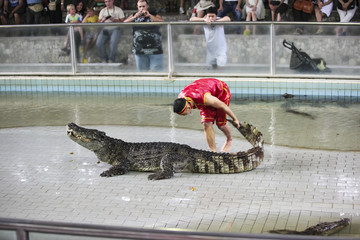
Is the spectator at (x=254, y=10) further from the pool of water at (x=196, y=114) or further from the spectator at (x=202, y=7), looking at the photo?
the pool of water at (x=196, y=114)

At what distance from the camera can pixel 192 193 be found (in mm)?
5219

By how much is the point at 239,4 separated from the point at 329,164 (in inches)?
Result: 283

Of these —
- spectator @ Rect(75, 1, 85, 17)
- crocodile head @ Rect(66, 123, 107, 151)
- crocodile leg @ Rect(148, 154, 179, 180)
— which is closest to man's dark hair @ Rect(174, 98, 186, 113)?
crocodile leg @ Rect(148, 154, 179, 180)

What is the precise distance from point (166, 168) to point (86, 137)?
916 millimetres

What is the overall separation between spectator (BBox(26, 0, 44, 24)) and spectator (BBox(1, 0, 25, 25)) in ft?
0.66

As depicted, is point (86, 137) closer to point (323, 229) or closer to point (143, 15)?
point (323, 229)

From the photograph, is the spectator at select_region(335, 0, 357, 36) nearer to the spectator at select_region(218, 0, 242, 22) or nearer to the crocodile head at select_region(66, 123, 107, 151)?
the spectator at select_region(218, 0, 242, 22)

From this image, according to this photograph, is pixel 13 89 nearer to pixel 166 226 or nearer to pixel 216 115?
pixel 216 115

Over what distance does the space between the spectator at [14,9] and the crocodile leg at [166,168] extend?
982cm

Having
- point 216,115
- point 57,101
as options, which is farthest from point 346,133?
point 57,101

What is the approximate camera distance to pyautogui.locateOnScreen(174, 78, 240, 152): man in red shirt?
19.1 ft

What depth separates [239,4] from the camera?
12.5 meters

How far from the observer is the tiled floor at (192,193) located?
181 inches

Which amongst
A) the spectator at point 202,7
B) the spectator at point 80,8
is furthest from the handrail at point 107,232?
the spectator at point 80,8
